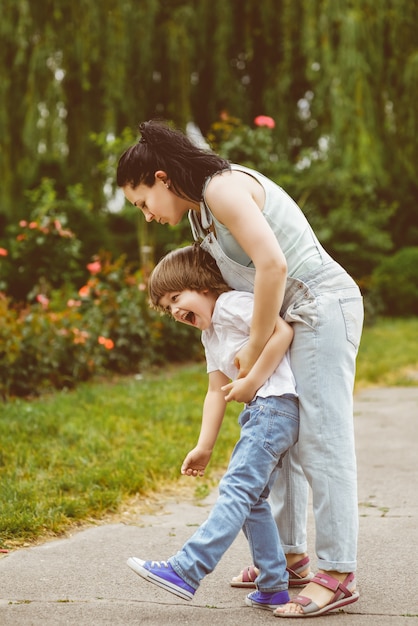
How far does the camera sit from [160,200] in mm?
2375

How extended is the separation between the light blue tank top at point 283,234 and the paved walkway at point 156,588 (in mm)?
939

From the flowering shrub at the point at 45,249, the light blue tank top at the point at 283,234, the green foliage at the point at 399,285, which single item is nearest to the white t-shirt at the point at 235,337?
the light blue tank top at the point at 283,234

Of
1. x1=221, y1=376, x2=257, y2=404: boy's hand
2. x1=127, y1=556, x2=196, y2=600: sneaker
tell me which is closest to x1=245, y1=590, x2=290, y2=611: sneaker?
x1=127, y1=556, x2=196, y2=600: sneaker

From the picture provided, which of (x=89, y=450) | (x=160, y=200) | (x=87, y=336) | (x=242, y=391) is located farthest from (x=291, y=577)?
(x=87, y=336)

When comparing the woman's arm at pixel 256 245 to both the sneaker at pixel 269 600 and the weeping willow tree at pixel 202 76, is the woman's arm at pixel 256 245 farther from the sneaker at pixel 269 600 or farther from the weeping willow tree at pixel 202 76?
the weeping willow tree at pixel 202 76

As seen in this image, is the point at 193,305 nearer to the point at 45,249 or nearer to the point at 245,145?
the point at 45,249

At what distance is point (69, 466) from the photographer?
13.2 ft

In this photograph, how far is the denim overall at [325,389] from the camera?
233 cm

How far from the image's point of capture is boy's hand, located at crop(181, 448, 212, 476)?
2473 mm

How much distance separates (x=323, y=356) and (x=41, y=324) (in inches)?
171

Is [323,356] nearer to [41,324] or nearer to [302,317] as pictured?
[302,317]

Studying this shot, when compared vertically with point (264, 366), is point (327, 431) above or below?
below

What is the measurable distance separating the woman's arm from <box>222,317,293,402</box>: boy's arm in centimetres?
2

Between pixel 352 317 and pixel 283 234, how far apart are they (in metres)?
0.30
